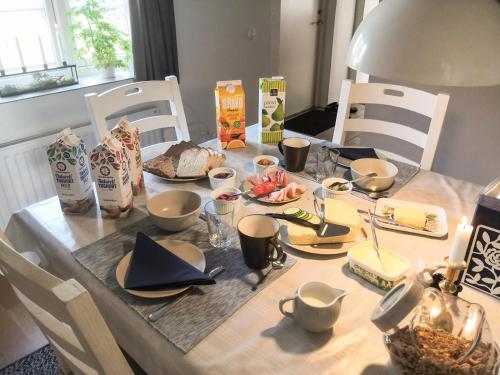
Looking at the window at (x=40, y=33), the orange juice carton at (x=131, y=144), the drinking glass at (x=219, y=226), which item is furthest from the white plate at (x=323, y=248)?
the window at (x=40, y=33)

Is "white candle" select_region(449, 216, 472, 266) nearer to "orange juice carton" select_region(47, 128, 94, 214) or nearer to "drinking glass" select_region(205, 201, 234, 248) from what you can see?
"drinking glass" select_region(205, 201, 234, 248)

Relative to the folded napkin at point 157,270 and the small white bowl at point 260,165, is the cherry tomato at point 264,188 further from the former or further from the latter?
the folded napkin at point 157,270

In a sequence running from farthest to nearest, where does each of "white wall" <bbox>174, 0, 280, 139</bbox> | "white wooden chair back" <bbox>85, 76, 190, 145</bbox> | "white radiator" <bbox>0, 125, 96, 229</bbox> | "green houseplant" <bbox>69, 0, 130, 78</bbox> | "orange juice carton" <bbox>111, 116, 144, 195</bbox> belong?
"white wall" <bbox>174, 0, 280, 139</bbox>
"green houseplant" <bbox>69, 0, 130, 78</bbox>
"white radiator" <bbox>0, 125, 96, 229</bbox>
"white wooden chair back" <bbox>85, 76, 190, 145</bbox>
"orange juice carton" <bbox>111, 116, 144, 195</bbox>

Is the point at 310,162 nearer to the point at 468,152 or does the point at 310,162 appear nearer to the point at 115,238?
the point at 115,238

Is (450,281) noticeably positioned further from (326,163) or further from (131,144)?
(131,144)

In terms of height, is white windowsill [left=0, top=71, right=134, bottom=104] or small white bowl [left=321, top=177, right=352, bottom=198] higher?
white windowsill [left=0, top=71, right=134, bottom=104]

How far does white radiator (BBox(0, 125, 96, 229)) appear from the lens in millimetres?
1864

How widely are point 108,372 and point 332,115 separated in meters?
3.70

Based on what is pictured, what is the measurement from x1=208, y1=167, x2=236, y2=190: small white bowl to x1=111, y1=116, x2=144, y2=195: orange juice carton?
210 mm

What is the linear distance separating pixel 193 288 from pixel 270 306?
0.16 metres

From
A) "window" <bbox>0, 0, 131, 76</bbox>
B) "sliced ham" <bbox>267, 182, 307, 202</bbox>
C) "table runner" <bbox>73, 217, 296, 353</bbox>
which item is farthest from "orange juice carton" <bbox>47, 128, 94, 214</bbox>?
"window" <bbox>0, 0, 131, 76</bbox>

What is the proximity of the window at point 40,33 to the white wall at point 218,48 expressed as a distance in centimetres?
43

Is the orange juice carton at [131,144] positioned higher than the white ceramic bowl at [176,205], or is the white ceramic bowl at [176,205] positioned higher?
the orange juice carton at [131,144]

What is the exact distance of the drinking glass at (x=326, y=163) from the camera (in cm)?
128
